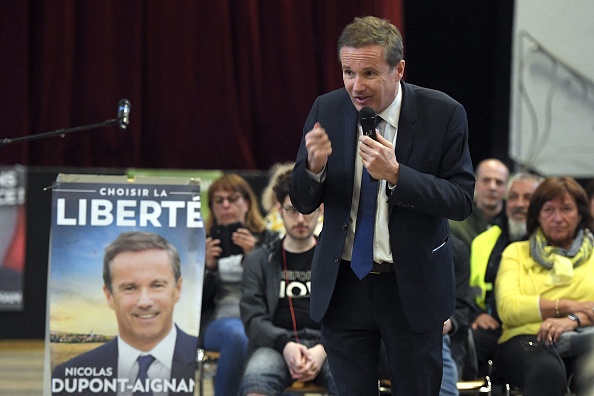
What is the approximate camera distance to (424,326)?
8.59 feet

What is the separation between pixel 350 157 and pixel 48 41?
456 centimetres

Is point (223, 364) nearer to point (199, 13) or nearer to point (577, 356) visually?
point (577, 356)

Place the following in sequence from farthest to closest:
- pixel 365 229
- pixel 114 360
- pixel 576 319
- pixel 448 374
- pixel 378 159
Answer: pixel 576 319 → pixel 448 374 → pixel 114 360 → pixel 365 229 → pixel 378 159

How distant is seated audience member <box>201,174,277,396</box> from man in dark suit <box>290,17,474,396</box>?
1700 millimetres

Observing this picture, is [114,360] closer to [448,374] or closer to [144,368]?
[144,368]

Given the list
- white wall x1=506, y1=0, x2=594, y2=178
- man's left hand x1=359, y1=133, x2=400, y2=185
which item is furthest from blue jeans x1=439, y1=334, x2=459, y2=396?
white wall x1=506, y1=0, x2=594, y2=178

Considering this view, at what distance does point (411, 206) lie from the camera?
8.32ft

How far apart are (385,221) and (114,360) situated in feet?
5.03

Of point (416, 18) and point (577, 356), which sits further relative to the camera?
point (416, 18)

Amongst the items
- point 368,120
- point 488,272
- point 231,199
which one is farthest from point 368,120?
point 231,199

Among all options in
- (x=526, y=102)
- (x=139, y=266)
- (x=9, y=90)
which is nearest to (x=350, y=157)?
(x=139, y=266)

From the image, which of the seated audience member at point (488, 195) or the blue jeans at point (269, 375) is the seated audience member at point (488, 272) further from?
the blue jeans at point (269, 375)

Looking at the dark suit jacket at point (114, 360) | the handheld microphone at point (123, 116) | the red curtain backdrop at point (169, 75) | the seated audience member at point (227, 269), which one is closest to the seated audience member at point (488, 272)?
the seated audience member at point (227, 269)

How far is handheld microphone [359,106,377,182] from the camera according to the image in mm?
2510
